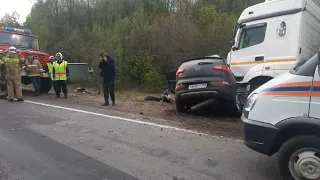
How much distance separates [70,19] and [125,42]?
59.5ft

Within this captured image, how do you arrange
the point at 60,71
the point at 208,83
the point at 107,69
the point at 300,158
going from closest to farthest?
the point at 300,158
the point at 208,83
the point at 107,69
the point at 60,71

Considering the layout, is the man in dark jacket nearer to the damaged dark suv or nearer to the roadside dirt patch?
the roadside dirt patch

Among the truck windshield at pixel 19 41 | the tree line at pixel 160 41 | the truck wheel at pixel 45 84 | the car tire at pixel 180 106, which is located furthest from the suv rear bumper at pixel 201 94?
the truck windshield at pixel 19 41

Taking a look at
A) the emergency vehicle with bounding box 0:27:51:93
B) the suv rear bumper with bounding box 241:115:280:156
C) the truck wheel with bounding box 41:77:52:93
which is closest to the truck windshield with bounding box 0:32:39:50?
the emergency vehicle with bounding box 0:27:51:93

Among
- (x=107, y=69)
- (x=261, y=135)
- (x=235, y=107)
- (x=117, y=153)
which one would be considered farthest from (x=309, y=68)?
(x=107, y=69)

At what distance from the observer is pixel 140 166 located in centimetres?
426

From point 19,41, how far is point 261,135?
Answer: 12.0 metres

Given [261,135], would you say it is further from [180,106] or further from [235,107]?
[180,106]

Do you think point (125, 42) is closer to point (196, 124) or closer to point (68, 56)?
point (68, 56)

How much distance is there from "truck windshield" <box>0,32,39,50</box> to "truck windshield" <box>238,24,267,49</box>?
8.91 meters

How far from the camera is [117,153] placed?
15.8 feet

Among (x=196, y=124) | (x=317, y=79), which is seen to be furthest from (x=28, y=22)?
(x=317, y=79)

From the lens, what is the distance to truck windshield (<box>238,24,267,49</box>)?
27.9 feet

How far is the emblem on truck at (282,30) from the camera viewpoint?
26.2 feet
